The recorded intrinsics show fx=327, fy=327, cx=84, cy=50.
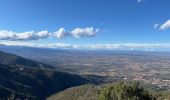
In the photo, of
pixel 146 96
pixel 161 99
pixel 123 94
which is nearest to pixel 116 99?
pixel 123 94

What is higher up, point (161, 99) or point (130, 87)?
point (130, 87)

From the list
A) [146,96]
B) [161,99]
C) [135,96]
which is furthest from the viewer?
[161,99]

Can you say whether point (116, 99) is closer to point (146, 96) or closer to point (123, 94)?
point (123, 94)

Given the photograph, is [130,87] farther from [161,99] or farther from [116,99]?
[161,99]

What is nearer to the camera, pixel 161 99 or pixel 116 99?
pixel 116 99

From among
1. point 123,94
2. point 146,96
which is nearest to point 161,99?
point 146,96

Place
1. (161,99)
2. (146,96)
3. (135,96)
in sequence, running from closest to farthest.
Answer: (135,96)
(146,96)
(161,99)
